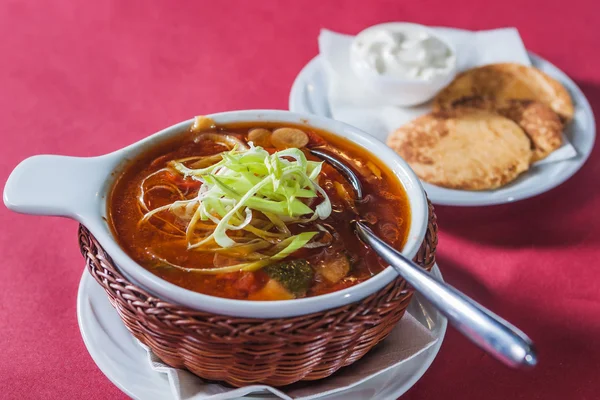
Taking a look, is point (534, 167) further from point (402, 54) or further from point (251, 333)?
point (251, 333)

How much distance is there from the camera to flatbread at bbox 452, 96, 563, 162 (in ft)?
7.77

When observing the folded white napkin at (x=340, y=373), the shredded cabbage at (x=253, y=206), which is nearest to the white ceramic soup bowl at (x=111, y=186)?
the shredded cabbage at (x=253, y=206)

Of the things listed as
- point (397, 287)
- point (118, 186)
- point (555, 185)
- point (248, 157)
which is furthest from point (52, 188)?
point (555, 185)

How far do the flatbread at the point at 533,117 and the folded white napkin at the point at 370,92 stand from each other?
4 centimetres

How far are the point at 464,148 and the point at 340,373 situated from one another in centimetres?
117

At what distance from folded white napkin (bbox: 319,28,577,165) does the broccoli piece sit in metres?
1.21

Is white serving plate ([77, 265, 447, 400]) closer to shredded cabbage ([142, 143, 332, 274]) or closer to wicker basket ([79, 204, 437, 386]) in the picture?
wicker basket ([79, 204, 437, 386])

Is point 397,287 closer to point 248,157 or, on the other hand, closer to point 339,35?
point 248,157

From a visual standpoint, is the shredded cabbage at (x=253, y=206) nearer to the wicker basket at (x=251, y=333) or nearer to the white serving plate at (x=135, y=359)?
the wicker basket at (x=251, y=333)

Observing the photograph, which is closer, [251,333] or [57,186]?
[251,333]

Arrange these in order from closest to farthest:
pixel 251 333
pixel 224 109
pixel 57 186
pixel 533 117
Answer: pixel 251 333 → pixel 57 186 → pixel 533 117 → pixel 224 109

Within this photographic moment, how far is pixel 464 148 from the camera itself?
2336 mm

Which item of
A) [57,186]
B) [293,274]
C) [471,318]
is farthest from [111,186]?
[471,318]

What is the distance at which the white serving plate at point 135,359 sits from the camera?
4.73 ft
